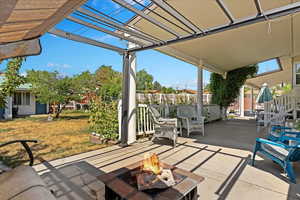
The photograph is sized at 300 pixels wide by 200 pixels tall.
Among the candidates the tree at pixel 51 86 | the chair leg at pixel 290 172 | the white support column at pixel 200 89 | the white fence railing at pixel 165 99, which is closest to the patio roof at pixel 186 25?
the white support column at pixel 200 89

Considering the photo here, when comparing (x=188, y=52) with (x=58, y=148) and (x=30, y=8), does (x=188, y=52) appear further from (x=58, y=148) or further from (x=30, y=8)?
(x=30, y=8)

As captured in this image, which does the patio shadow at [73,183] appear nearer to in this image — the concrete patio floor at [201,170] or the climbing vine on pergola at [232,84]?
the concrete patio floor at [201,170]

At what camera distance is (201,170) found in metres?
2.90

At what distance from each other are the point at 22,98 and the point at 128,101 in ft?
45.0

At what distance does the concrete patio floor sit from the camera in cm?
211

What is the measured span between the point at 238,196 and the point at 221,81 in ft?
29.4

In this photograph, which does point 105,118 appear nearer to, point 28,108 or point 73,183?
point 73,183

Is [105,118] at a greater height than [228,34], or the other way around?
[228,34]

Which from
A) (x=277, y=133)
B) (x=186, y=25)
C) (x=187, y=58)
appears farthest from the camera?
(x=187, y=58)

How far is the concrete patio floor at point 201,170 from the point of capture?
2111mm

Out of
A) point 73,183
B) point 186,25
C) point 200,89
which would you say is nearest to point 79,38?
point 186,25

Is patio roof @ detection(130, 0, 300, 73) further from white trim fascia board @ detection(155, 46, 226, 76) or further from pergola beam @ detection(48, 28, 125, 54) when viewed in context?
pergola beam @ detection(48, 28, 125, 54)

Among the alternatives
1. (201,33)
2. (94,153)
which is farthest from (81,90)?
(201,33)

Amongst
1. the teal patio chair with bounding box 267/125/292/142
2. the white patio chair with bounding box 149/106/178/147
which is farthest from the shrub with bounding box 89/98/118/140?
the teal patio chair with bounding box 267/125/292/142
